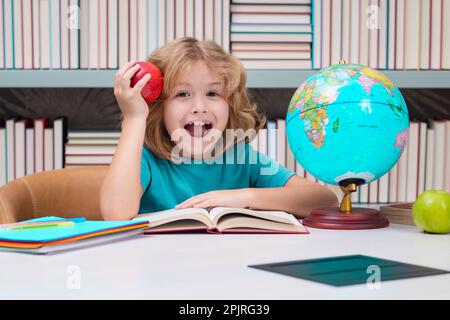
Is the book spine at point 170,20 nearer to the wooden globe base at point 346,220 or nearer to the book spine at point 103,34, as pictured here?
the book spine at point 103,34

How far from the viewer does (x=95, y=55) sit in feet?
7.22

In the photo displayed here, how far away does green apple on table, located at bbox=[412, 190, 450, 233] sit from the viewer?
4.09 feet

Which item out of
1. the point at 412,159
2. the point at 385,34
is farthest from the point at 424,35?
the point at 412,159

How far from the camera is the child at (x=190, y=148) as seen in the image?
4.98ft

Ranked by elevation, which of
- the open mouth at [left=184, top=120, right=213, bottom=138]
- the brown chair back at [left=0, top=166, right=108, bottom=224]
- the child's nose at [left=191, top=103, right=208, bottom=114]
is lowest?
the brown chair back at [left=0, top=166, right=108, bottom=224]

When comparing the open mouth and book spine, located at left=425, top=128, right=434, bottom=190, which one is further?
book spine, located at left=425, top=128, right=434, bottom=190

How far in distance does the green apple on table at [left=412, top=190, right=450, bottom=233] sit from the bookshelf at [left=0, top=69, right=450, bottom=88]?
3.16 ft

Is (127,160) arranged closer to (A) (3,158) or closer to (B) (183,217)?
(B) (183,217)

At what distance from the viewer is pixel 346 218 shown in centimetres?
134

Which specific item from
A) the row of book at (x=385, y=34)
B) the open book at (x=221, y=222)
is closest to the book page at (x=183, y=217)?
the open book at (x=221, y=222)

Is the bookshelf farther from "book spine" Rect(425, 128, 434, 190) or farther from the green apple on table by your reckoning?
the green apple on table

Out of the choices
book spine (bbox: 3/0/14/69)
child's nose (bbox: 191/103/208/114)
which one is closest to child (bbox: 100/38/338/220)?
child's nose (bbox: 191/103/208/114)

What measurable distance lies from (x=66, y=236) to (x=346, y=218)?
59 centimetres

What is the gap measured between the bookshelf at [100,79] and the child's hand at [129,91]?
602mm
